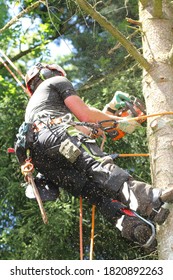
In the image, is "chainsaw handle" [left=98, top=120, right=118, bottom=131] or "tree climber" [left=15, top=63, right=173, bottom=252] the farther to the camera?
"chainsaw handle" [left=98, top=120, right=118, bottom=131]

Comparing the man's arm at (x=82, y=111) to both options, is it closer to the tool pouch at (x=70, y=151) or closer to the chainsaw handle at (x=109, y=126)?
the chainsaw handle at (x=109, y=126)

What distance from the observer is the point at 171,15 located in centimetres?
436

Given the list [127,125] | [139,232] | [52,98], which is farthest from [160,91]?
[139,232]

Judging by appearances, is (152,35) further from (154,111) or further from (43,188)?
(43,188)

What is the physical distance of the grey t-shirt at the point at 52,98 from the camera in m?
4.30

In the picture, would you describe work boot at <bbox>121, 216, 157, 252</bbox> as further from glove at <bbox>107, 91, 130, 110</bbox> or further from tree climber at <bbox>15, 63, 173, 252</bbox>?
glove at <bbox>107, 91, 130, 110</bbox>

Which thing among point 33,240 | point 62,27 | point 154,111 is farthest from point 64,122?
point 62,27

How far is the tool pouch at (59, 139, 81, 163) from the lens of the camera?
3857mm

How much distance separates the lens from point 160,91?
401 cm

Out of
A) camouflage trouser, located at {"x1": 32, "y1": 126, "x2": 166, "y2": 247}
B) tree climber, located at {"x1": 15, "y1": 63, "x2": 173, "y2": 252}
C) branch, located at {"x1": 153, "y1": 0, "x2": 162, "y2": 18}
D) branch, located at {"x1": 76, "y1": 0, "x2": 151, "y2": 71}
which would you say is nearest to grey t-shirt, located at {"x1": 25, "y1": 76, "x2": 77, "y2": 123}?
tree climber, located at {"x1": 15, "y1": 63, "x2": 173, "y2": 252}

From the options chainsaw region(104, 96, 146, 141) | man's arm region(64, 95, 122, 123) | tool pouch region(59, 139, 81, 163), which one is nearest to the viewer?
tool pouch region(59, 139, 81, 163)

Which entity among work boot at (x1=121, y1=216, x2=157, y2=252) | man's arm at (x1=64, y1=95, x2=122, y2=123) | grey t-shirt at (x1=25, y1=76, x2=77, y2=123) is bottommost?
work boot at (x1=121, y1=216, x2=157, y2=252)

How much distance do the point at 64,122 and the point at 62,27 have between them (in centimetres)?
562

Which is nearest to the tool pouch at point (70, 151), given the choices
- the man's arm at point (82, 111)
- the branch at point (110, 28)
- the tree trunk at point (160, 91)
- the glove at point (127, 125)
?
the man's arm at point (82, 111)
